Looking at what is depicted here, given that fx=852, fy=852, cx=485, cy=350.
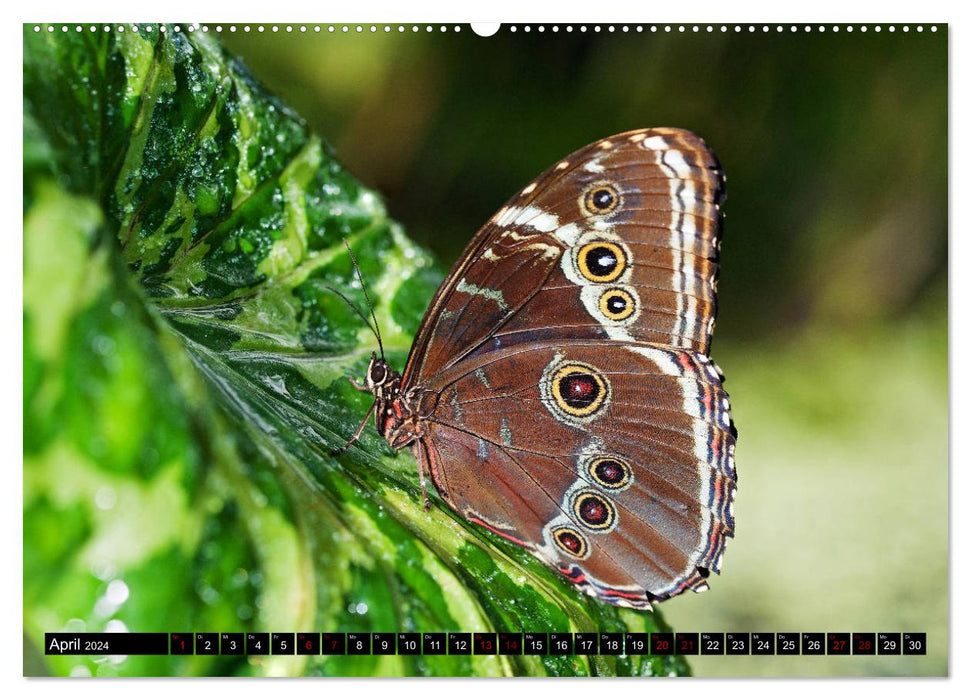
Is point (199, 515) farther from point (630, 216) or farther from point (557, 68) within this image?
point (557, 68)

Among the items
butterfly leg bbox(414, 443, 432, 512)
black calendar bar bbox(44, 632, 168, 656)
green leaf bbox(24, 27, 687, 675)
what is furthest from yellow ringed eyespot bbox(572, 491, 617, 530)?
black calendar bar bbox(44, 632, 168, 656)

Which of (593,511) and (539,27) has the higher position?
(539,27)

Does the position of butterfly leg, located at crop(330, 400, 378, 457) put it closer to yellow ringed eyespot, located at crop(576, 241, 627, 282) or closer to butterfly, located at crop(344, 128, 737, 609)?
butterfly, located at crop(344, 128, 737, 609)

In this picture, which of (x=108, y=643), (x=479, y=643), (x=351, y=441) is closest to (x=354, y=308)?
(x=351, y=441)

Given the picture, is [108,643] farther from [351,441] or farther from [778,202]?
[778,202]

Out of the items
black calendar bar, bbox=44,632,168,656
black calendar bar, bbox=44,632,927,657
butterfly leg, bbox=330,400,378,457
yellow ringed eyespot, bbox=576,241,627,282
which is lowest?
black calendar bar, bbox=44,632,927,657

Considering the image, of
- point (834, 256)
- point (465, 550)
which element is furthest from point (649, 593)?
point (834, 256)
